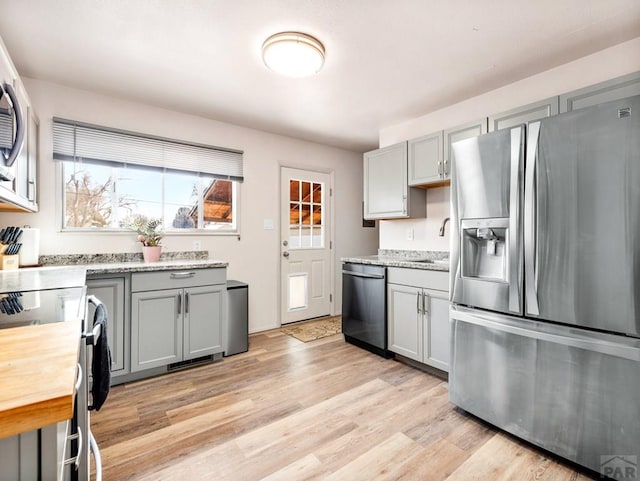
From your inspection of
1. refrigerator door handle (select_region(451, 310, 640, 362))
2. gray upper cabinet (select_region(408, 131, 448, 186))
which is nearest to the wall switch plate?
gray upper cabinet (select_region(408, 131, 448, 186))

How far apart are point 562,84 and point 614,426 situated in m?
2.30

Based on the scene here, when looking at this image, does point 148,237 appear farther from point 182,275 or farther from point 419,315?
point 419,315

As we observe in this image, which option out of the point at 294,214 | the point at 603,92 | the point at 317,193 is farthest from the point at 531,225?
the point at 317,193

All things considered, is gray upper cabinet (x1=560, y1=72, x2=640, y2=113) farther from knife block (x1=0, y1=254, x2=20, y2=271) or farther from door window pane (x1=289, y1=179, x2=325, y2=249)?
knife block (x1=0, y1=254, x2=20, y2=271)

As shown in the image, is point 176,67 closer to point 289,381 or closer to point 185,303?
point 185,303

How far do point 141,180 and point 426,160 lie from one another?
9.07 ft

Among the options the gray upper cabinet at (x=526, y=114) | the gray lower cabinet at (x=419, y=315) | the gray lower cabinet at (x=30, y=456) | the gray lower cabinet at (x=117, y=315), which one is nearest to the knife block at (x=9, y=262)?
the gray lower cabinet at (x=117, y=315)

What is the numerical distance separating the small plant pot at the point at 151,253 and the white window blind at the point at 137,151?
0.83 m

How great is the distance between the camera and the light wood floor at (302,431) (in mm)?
1599

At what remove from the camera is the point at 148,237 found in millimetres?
2996

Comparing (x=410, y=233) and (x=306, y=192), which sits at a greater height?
(x=306, y=192)

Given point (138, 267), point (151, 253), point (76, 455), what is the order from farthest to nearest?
point (151, 253)
point (138, 267)
point (76, 455)

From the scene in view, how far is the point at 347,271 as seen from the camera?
3.40 meters

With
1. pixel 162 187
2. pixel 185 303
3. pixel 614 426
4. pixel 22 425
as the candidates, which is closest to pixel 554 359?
pixel 614 426
